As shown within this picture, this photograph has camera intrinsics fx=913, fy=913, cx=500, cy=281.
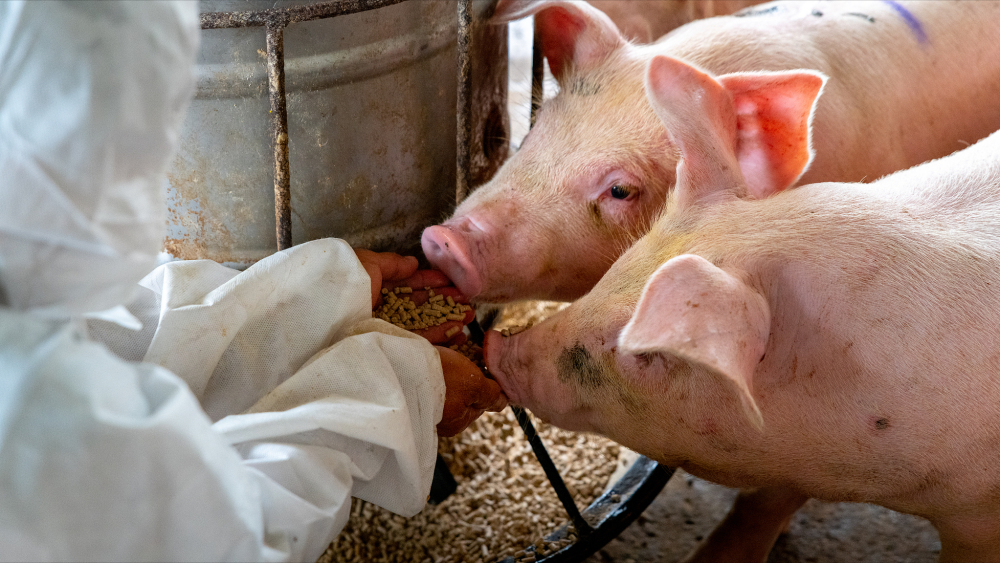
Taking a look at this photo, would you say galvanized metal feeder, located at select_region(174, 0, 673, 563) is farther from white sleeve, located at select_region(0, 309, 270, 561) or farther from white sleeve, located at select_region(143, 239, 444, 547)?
white sleeve, located at select_region(0, 309, 270, 561)

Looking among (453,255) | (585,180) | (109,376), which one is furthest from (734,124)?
(109,376)

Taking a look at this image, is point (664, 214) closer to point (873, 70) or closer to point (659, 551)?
point (873, 70)

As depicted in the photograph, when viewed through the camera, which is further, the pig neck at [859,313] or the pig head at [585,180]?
the pig head at [585,180]

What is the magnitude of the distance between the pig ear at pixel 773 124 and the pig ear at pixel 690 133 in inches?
5.4

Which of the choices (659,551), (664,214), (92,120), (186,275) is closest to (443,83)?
(664,214)

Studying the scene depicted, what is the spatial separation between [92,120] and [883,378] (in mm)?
1089

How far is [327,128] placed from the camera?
5.17 ft

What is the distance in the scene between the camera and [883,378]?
1.33m

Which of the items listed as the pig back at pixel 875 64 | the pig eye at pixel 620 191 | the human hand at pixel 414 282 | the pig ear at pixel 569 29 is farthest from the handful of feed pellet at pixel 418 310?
the pig back at pixel 875 64

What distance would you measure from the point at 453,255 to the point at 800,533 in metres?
1.22

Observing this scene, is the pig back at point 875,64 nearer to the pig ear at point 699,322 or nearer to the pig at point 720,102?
the pig at point 720,102

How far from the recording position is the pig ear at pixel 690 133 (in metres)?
1.44

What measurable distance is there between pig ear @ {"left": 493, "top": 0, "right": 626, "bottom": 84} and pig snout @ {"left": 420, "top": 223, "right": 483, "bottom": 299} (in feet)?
1.52

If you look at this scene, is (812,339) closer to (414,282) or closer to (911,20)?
(414,282)
